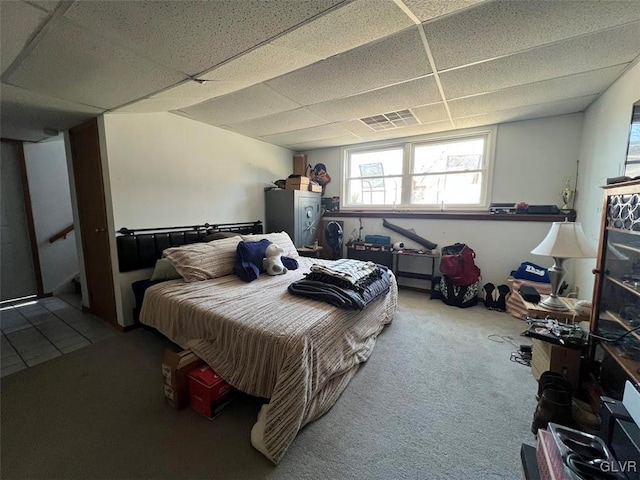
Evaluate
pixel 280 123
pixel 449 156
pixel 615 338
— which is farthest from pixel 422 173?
pixel 615 338

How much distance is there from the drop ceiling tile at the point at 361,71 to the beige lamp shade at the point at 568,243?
1.56 m

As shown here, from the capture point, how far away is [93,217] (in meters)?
2.77

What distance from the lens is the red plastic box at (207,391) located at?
1551mm

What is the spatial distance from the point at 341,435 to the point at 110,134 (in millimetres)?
3192

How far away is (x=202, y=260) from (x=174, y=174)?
48.6 inches

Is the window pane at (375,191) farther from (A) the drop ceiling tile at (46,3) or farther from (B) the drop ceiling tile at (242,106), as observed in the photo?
(A) the drop ceiling tile at (46,3)

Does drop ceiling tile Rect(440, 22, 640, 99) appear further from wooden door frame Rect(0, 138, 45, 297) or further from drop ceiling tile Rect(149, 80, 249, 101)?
Answer: wooden door frame Rect(0, 138, 45, 297)

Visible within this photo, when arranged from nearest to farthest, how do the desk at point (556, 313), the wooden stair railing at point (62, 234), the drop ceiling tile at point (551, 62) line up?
the drop ceiling tile at point (551, 62), the desk at point (556, 313), the wooden stair railing at point (62, 234)

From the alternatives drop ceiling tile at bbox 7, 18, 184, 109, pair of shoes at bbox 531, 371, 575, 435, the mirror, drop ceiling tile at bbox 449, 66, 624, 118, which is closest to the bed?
pair of shoes at bbox 531, 371, 575, 435

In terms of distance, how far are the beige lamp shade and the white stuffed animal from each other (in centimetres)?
220

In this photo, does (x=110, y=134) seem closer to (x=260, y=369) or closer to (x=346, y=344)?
(x=260, y=369)

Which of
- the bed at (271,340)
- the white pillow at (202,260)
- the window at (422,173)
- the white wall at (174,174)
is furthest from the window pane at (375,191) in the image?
the white pillow at (202,260)

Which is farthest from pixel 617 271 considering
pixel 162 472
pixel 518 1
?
pixel 162 472

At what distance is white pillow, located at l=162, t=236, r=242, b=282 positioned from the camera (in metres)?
2.39
